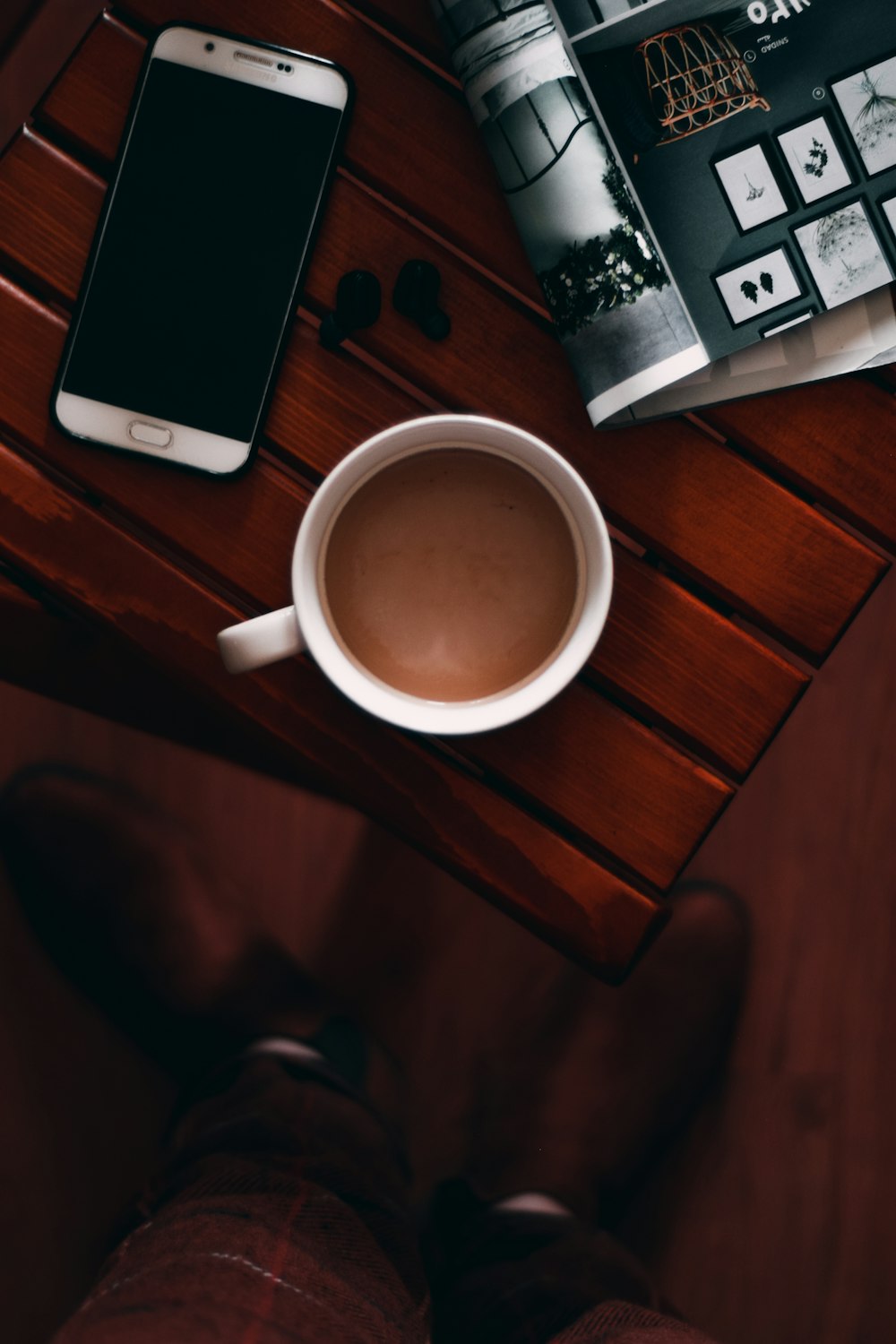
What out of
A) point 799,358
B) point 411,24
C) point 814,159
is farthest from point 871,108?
point 411,24

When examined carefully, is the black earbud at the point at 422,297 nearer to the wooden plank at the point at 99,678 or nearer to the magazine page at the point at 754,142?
the magazine page at the point at 754,142

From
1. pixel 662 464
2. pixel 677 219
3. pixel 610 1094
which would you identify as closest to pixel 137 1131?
pixel 610 1094

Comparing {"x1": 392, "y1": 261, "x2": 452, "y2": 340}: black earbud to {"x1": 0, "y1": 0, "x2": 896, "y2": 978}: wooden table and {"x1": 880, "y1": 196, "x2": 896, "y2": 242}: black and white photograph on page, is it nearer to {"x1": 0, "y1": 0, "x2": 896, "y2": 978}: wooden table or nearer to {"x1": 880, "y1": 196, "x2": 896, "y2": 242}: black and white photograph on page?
{"x1": 0, "y1": 0, "x2": 896, "y2": 978}: wooden table

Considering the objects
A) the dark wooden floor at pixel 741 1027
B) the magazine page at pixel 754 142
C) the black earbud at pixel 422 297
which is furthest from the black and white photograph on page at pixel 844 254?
the dark wooden floor at pixel 741 1027

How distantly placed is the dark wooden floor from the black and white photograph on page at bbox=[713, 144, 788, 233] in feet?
1.82

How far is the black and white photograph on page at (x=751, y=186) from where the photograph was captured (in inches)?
21.2

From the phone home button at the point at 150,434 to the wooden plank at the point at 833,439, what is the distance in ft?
1.08

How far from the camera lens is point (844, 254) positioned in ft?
1.78

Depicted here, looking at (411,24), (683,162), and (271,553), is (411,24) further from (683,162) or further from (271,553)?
(271,553)

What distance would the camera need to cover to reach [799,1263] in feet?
3.21

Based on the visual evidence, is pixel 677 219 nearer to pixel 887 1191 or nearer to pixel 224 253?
pixel 224 253

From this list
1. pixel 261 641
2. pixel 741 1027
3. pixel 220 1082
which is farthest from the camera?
pixel 741 1027

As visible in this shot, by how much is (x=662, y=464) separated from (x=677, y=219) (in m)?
0.14

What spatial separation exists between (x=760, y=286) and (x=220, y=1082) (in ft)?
2.63
